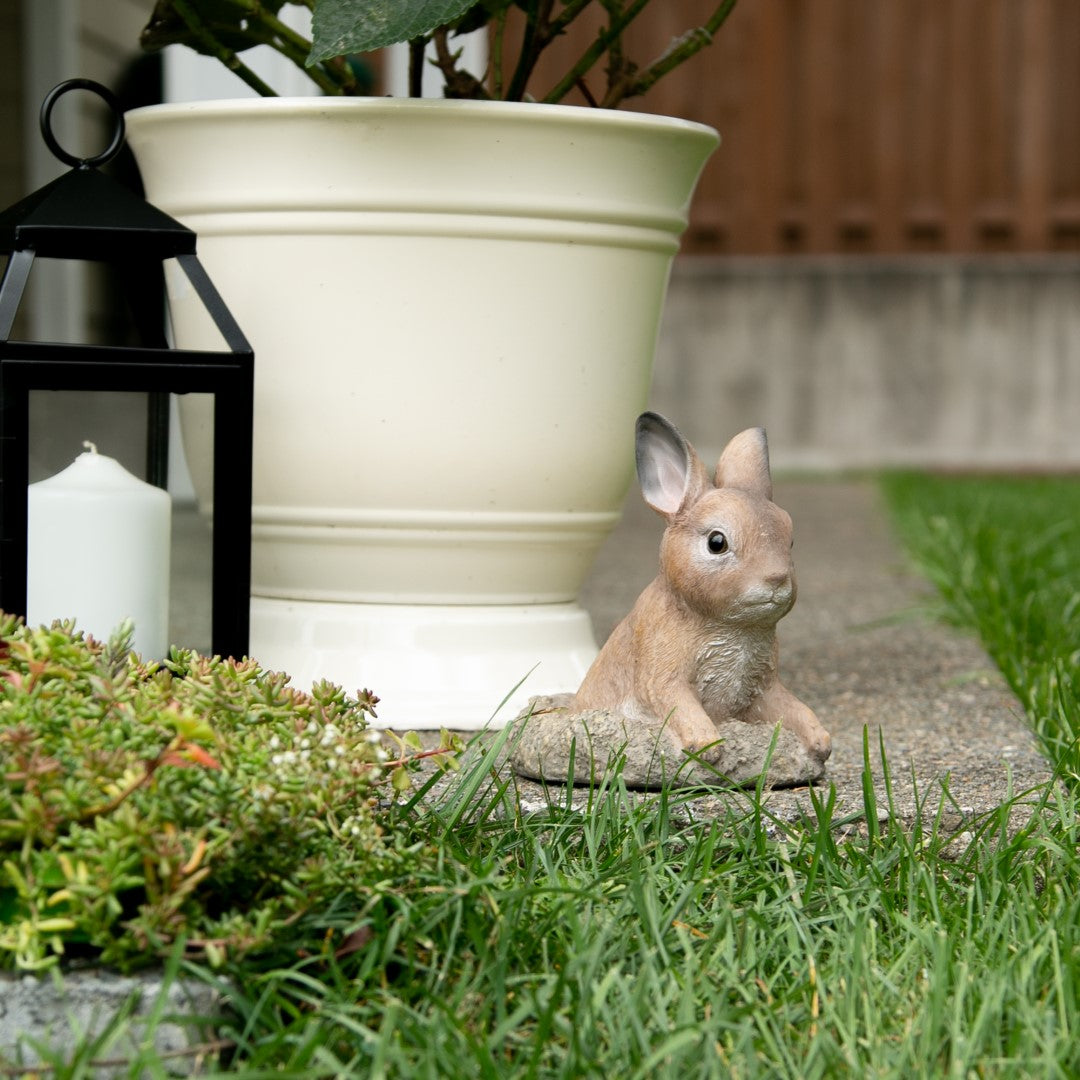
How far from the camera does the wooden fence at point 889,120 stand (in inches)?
301

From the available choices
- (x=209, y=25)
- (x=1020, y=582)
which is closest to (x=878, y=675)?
(x=1020, y=582)

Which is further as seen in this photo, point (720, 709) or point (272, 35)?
point (272, 35)

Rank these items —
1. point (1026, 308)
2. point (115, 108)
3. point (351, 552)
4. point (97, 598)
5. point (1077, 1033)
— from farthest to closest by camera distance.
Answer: point (1026, 308), point (351, 552), point (115, 108), point (97, 598), point (1077, 1033)

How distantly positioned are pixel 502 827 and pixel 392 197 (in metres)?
0.72

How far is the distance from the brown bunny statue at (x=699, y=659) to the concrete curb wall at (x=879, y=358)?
6.25m

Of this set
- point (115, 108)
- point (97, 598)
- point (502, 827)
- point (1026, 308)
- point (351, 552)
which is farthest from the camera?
point (1026, 308)

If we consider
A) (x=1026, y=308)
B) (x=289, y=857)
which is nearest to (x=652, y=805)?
(x=289, y=857)

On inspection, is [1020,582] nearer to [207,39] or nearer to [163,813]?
[207,39]

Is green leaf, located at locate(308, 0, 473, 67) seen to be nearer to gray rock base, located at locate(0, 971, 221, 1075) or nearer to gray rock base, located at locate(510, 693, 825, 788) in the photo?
gray rock base, located at locate(510, 693, 825, 788)

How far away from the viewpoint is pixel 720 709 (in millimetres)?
1477

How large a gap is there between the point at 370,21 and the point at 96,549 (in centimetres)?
59

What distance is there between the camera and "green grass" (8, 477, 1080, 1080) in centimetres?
96

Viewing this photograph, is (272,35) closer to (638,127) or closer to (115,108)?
(115,108)

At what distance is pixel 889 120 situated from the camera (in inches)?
304
